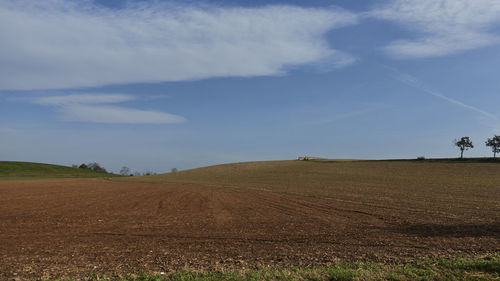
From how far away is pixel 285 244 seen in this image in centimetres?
1036

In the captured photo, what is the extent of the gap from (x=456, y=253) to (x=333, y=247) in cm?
293

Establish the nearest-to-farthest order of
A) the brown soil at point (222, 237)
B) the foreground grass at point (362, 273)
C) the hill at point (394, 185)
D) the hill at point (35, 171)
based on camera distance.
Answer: the foreground grass at point (362, 273)
the brown soil at point (222, 237)
the hill at point (394, 185)
the hill at point (35, 171)

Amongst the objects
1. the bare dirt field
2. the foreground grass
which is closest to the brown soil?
the bare dirt field

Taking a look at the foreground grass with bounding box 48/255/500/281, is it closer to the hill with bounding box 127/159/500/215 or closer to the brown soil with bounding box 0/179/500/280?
the brown soil with bounding box 0/179/500/280

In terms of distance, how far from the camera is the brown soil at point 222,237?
8.42m

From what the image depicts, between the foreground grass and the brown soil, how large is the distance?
625 millimetres

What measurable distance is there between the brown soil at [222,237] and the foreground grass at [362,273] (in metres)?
0.63

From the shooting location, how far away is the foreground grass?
686 cm

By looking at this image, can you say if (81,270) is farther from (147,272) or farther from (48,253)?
(48,253)

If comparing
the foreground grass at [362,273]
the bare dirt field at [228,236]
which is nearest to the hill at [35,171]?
the bare dirt field at [228,236]

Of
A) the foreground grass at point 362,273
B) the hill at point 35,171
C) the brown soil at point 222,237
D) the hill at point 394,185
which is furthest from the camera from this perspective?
the hill at point 35,171

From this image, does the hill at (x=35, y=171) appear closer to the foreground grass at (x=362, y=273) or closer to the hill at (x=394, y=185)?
the hill at (x=394, y=185)

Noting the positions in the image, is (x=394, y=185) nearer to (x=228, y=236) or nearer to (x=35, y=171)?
(x=228, y=236)

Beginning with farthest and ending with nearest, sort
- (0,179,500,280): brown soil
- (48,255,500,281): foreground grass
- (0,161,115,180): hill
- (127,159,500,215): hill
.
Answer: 1. (0,161,115,180): hill
2. (127,159,500,215): hill
3. (0,179,500,280): brown soil
4. (48,255,500,281): foreground grass
